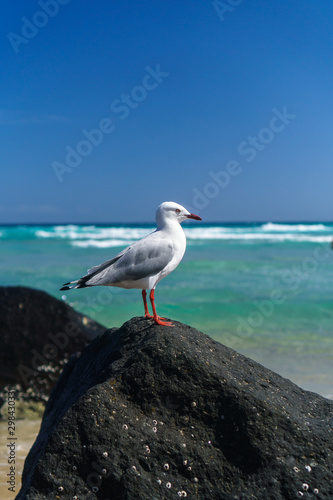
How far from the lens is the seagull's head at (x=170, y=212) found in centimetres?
340

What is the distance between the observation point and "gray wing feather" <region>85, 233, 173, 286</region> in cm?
320

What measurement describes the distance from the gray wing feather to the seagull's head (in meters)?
0.20

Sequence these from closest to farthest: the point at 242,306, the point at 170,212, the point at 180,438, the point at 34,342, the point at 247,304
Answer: the point at 180,438 → the point at 170,212 → the point at 34,342 → the point at 242,306 → the point at 247,304

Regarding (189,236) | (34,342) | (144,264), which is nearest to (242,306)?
(34,342)

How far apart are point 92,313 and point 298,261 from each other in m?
13.9

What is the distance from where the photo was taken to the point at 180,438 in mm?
2520

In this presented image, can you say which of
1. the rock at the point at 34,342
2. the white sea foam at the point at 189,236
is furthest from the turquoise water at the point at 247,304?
the white sea foam at the point at 189,236

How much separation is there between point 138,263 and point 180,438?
3.75 ft

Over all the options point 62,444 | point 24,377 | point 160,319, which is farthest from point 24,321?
point 62,444

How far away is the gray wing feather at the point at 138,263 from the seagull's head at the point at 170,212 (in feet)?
0.66

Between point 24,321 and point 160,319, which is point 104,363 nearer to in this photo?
point 160,319

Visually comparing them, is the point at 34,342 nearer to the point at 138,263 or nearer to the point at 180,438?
the point at 138,263

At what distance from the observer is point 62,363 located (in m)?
5.81

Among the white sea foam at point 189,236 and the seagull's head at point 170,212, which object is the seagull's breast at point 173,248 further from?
the white sea foam at point 189,236
